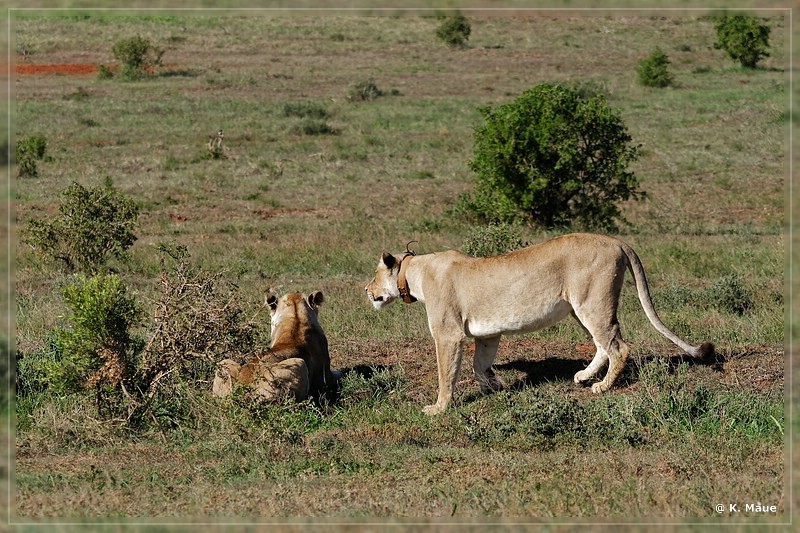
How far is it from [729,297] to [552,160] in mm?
7377

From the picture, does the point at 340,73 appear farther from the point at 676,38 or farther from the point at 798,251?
the point at 798,251

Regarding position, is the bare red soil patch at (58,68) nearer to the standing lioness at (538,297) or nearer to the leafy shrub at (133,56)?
the leafy shrub at (133,56)

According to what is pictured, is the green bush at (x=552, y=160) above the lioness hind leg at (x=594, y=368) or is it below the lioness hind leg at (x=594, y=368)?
above

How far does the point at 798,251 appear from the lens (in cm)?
785

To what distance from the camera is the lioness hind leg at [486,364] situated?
916cm

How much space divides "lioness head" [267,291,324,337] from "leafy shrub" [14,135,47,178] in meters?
17.2

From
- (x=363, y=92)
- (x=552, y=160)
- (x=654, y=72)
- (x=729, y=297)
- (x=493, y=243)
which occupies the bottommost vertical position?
(x=729, y=297)

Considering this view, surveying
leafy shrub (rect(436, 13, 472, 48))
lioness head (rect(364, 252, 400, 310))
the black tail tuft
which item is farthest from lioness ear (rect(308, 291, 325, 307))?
leafy shrub (rect(436, 13, 472, 48))

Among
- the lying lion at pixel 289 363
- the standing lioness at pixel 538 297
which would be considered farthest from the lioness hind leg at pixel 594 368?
the lying lion at pixel 289 363

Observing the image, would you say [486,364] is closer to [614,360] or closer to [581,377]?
[581,377]

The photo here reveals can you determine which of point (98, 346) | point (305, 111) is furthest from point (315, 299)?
point (305, 111)

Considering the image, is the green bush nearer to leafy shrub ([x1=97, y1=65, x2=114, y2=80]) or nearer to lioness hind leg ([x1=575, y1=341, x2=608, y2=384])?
lioness hind leg ([x1=575, y1=341, x2=608, y2=384])

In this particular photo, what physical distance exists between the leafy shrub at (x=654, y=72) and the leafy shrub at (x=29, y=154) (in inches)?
1010

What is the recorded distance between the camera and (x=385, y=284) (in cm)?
955
